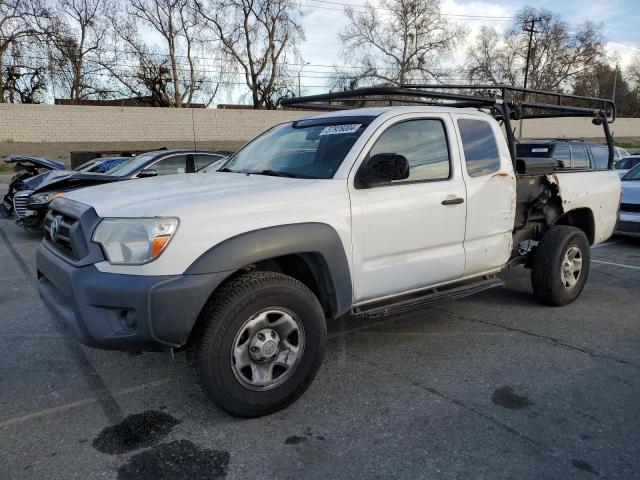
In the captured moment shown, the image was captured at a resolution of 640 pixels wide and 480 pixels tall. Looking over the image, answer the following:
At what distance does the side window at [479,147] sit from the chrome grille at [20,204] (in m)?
7.96

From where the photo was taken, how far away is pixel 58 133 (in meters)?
30.0

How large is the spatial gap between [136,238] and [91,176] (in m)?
5.82

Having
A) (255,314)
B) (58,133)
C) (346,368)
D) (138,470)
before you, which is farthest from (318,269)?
(58,133)

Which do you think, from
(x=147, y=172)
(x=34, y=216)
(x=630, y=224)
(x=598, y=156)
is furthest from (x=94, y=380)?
(x=598, y=156)

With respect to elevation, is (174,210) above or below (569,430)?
above

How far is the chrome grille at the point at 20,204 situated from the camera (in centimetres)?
933

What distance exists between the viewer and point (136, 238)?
114 inches

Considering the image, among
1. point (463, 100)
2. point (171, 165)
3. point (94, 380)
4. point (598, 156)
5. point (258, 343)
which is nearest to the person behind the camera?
point (258, 343)

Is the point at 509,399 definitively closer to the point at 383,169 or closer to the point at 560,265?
the point at 383,169

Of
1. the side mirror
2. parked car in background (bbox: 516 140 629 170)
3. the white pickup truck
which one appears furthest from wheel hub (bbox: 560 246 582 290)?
the side mirror

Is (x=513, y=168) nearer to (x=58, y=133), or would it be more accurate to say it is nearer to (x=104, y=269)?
(x=104, y=269)

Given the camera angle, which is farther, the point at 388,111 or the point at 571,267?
the point at 571,267

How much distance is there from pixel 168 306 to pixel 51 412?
1211 mm

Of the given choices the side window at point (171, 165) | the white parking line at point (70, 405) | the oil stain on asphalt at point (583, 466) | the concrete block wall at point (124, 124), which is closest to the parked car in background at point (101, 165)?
the side window at point (171, 165)
